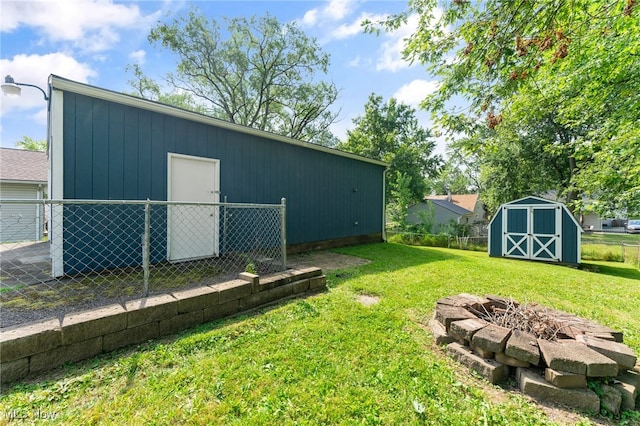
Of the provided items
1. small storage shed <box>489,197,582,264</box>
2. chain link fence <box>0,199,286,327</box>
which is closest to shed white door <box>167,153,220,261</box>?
chain link fence <box>0,199,286,327</box>

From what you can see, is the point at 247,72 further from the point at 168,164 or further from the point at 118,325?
the point at 118,325

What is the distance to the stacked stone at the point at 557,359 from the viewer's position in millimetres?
1687

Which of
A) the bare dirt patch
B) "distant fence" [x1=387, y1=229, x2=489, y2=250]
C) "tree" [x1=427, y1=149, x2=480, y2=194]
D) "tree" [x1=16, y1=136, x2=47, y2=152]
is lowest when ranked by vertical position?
"distant fence" [x1=387, y1=229, x2=489, y2=250]

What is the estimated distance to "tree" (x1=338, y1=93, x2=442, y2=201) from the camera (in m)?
19.1

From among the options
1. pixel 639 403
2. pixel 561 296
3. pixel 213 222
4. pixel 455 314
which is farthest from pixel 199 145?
pixel 561 296

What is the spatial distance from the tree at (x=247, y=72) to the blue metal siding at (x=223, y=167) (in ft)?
32.3

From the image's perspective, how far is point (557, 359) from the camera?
1744 mm

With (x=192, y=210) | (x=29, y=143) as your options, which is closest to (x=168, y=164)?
(x=192, y=210)

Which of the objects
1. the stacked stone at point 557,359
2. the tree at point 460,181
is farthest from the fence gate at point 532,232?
the tree at point 460,181

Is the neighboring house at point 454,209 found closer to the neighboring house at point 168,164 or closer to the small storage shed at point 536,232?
the small storage shed at point 536,232

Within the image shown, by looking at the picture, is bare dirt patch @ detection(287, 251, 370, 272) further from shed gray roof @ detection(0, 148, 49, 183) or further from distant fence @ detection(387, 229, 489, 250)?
shed gray roof @ detection(0, 148, 49, 183)

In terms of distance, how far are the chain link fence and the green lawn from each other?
804mm

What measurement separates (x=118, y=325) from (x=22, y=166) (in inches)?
510

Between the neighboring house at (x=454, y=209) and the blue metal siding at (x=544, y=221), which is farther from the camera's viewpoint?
the neighboring house at (x=454, y=209)
